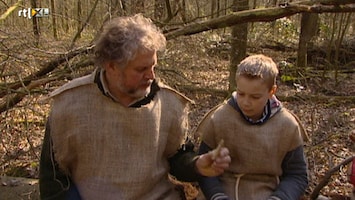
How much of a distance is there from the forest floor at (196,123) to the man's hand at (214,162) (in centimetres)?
57

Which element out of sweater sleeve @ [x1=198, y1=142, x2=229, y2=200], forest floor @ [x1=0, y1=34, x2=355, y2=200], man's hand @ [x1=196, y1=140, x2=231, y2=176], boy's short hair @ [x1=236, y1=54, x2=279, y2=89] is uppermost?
boy's short hair @ [x1=236, y1=54, x2=279, y2=89]

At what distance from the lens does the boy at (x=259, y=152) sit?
7.71 feet

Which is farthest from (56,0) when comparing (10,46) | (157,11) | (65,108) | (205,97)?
(65,108)

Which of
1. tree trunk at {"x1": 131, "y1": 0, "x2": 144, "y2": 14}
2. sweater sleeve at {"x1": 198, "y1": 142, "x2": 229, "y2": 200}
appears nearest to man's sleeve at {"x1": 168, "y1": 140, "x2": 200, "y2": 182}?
sweater sleeve at {"x1": 198, "y1": 142, "x2": 229, "y2": 200}

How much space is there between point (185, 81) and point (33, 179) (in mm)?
1663

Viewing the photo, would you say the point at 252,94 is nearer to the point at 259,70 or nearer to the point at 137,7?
the point at 259,70

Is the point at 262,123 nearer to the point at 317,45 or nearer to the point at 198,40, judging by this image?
the point at 198,40

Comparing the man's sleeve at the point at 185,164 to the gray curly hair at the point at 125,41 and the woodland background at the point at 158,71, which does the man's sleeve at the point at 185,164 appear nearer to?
the woodland background at the point at 158,71

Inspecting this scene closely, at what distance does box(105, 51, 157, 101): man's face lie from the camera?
2.15 meters

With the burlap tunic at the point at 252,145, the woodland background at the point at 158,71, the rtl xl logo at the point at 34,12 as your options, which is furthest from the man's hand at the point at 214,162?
the rtl xl logo at the point at 34,12

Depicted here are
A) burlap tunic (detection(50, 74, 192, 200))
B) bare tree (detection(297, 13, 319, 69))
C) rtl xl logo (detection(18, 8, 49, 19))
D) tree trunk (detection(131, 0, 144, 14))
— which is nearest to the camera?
burlap tunic (detection(50, 74, 192, 200))

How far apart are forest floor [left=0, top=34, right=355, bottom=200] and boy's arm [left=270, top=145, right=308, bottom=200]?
0.52 meters

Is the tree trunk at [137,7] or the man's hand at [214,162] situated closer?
the man's hand at [214,162]

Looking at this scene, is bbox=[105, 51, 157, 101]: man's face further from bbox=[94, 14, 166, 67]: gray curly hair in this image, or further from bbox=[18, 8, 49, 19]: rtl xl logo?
bbox=[18, 8, 49, 19]: rtl xl logo
